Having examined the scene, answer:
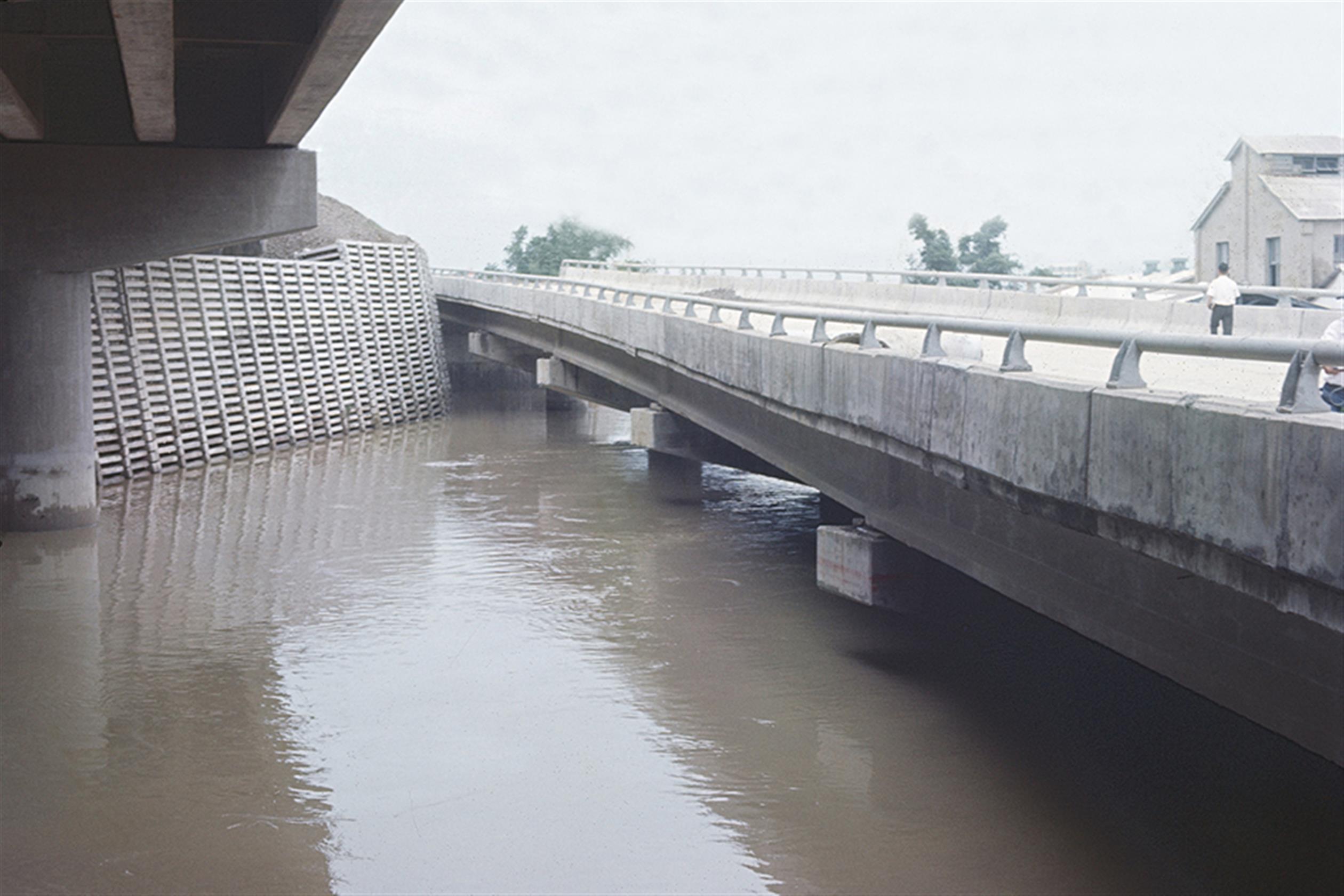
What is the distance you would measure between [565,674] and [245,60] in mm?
10926

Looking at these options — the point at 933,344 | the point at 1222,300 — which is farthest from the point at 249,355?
the point at 933,344

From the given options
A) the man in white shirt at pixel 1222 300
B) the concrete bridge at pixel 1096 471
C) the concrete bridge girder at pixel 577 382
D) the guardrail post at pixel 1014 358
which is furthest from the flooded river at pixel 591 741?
the concrete bridge girder at pixel 577 382

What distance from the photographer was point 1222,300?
61.5ft

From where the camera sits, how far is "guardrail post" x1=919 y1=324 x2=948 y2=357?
1137 centimetres

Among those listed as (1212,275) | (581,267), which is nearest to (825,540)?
(1212,275)

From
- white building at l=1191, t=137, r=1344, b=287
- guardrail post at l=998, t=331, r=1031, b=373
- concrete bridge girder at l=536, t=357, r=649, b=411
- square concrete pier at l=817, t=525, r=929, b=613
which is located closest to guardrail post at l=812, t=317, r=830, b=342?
square concrete pier at l=817, t=525, r=929, b=613

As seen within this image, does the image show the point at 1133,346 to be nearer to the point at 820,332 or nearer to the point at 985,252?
the point at 820,332

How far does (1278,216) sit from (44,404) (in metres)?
35.0

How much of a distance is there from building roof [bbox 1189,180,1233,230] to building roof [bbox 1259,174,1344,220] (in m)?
1.94

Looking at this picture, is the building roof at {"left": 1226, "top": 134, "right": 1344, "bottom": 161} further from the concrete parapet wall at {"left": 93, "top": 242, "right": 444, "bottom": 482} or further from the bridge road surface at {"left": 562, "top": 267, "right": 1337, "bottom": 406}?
the concrete parapet wall at {"left": 93, "top": 242, "right": 444, "bottom": 482}

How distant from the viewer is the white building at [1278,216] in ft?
128

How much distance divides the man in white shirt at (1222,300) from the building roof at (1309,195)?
22.7m

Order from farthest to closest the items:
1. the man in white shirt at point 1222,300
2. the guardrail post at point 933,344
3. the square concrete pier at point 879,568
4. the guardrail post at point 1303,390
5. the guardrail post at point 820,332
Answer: the man in white shirt at point 1222,300, the guardrail post at point 820,332, the square concrete pier at point 879,568, the guardrail post at point 933,344, the guardrail post at point 1303,390

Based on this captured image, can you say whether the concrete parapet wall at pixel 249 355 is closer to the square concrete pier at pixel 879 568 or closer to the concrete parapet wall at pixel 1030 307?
the concrete parapet wall at pixel 1030 307
